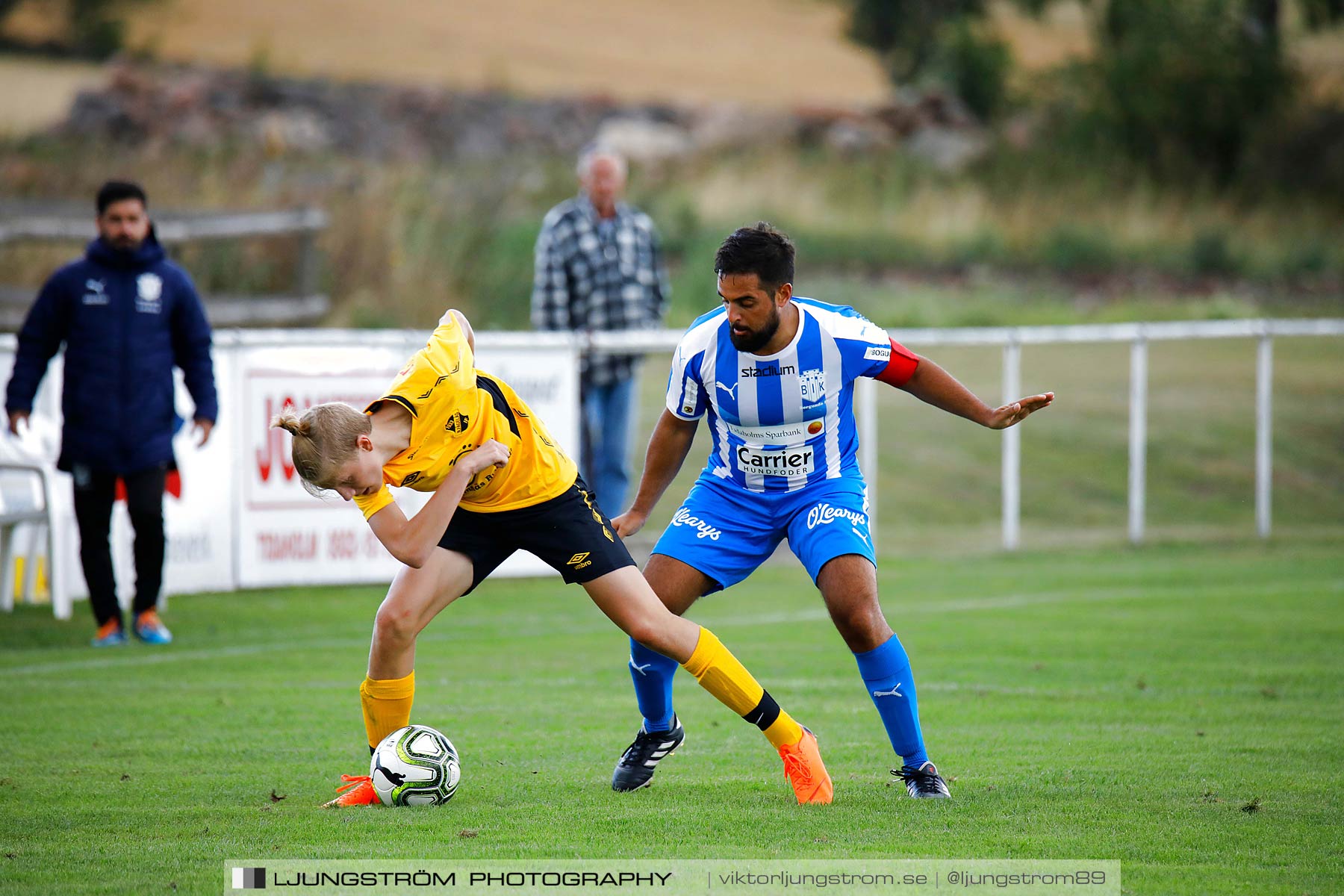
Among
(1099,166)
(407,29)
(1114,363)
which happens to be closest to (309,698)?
(1114,363)

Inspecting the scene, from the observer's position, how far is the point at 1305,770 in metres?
5.98

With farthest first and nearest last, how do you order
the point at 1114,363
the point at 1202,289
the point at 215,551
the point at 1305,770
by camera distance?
the point at 1202,289 → the point at 1114,363 → the point at 215,551 → the point at 1305,770

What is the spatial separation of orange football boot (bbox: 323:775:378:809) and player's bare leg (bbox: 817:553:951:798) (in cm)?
170

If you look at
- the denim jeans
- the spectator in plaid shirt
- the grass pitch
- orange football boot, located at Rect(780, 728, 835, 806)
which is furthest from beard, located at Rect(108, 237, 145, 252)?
orange football boot, located at Rect(780, 728, 835, 806)

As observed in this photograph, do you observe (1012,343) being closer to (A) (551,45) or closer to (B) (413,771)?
(B) (413,771)

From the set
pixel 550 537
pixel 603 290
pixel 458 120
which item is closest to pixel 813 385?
pixel 550 537

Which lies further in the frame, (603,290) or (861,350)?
(603,290)

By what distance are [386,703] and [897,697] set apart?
179 centimetres

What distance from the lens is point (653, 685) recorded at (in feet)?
19.3

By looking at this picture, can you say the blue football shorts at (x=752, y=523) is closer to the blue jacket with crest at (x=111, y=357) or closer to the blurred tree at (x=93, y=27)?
the blue jacket with crest at (x=111, y=357)

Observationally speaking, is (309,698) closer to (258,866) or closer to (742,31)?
(258,866)

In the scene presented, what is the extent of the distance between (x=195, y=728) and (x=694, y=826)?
2723 mm

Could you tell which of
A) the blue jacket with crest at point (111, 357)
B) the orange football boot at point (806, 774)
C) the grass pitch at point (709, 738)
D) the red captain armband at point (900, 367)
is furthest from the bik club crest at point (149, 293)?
the orange football boot at point (806, 774)

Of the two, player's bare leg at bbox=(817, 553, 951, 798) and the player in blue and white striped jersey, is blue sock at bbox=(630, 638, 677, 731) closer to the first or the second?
the player in blue and white striped jersey
